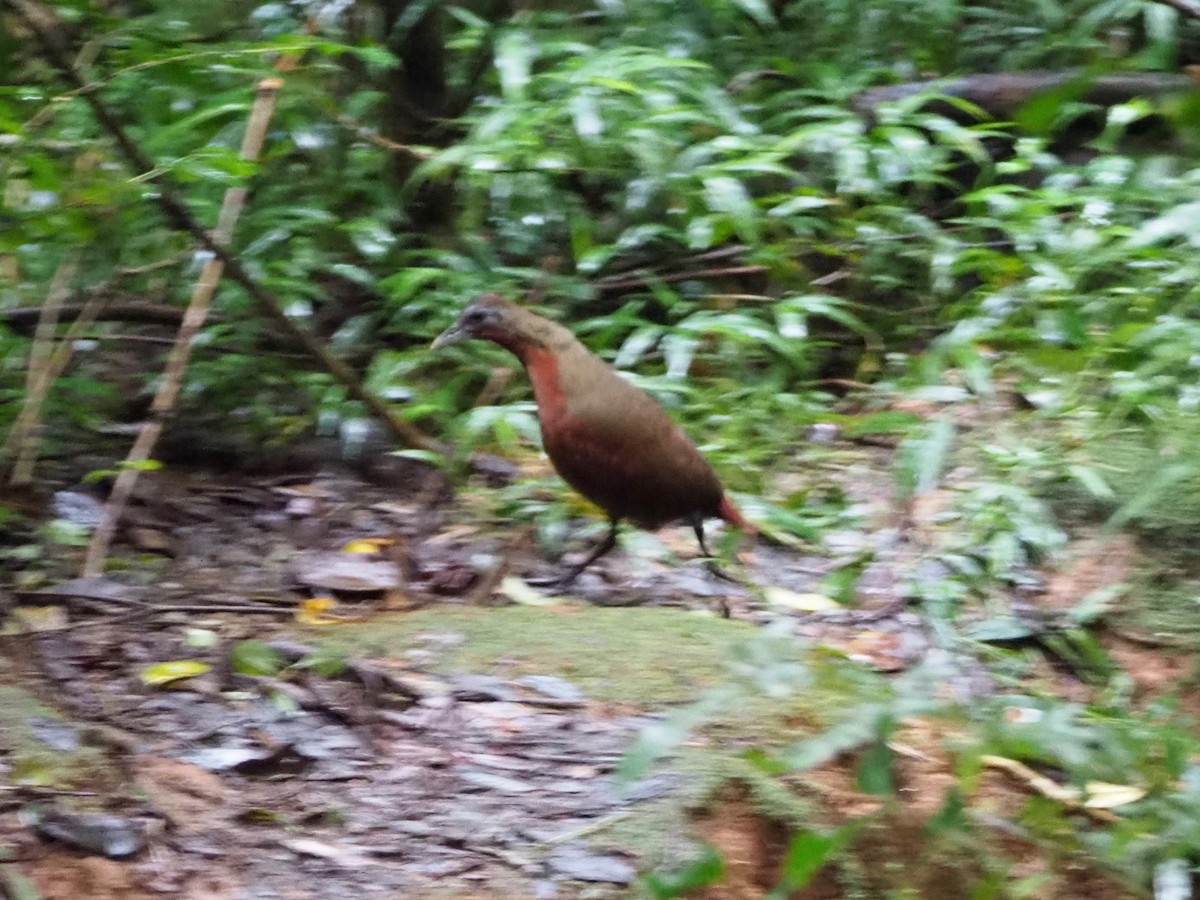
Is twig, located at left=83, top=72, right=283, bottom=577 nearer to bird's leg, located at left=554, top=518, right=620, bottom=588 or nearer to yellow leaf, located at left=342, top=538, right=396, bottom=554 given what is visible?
yellow leaf, located at left=342, top=538, right=396, bottom=554

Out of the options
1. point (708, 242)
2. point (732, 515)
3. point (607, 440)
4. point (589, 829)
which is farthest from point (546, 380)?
point (589, 829)

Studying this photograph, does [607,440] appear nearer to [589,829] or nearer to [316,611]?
[316,611]

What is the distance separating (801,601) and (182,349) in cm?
174

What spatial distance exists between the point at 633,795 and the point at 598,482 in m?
1.18

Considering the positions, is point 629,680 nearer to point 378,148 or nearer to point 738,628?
point 738,628

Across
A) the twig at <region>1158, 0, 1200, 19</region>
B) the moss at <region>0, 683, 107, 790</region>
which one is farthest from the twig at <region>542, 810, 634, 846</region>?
the twig at <region>1158, 0, 1200, 19</region>

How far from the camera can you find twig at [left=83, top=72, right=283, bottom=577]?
345cm

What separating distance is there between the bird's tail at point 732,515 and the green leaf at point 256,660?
1288 mm

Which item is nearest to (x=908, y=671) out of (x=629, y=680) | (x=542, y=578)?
(x=629, y=680)

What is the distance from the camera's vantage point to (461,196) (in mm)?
5152

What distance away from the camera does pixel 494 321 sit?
381cm

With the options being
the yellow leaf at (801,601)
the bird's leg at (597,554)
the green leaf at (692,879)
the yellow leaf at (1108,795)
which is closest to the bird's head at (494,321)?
the bird's leg at (597,554)

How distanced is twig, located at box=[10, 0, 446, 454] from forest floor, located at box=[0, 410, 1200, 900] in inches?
12.4

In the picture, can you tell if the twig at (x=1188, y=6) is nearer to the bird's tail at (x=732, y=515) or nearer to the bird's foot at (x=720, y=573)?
the bird's tail at (x=732, y=515)
